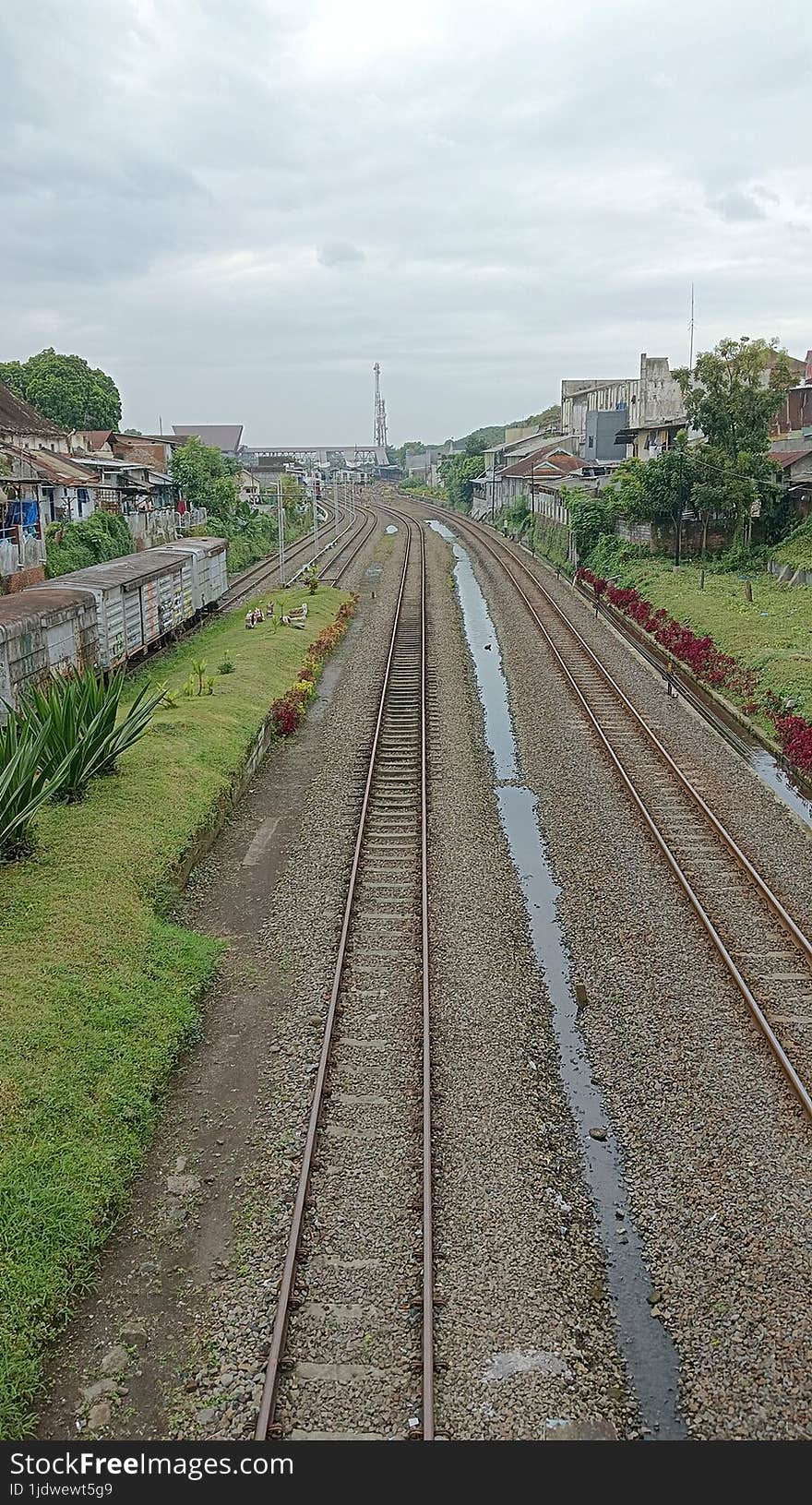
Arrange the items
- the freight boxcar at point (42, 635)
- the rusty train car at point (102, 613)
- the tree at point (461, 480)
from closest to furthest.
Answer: the freight boxcar at point (42, 635) → the rusty train car at point (102, 613) → the tree at point (461, 480)

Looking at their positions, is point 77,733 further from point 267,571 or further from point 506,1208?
point 267,571

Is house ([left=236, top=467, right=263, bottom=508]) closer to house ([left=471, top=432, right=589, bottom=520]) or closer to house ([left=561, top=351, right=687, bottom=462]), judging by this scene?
house ([left=471, top=432, right=589, bottom=520])

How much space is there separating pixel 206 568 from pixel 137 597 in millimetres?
9539

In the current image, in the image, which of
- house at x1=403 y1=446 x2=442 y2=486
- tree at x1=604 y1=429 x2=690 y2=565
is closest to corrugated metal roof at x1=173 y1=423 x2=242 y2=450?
house at x1=403 y1=446 x2=442 y2=486

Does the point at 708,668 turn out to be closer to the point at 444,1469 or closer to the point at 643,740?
the point at 643,740

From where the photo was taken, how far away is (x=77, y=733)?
53.2ft

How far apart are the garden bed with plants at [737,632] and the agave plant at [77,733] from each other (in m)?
12.7

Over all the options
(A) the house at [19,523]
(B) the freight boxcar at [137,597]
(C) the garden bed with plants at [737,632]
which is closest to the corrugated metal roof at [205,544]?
(B) the freight boxcar at [137,597]

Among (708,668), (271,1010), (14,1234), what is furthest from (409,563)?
(14,1234)

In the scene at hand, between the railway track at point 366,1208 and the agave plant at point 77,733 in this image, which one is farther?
the agave plant at point 77,733

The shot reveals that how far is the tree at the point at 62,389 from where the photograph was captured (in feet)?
238

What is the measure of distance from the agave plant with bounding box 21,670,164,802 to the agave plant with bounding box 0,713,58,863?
497 mm

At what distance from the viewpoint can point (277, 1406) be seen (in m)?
6.77

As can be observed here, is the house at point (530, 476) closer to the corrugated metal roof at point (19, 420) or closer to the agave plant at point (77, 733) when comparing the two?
the corrugated metal roof at point (19, 420)
